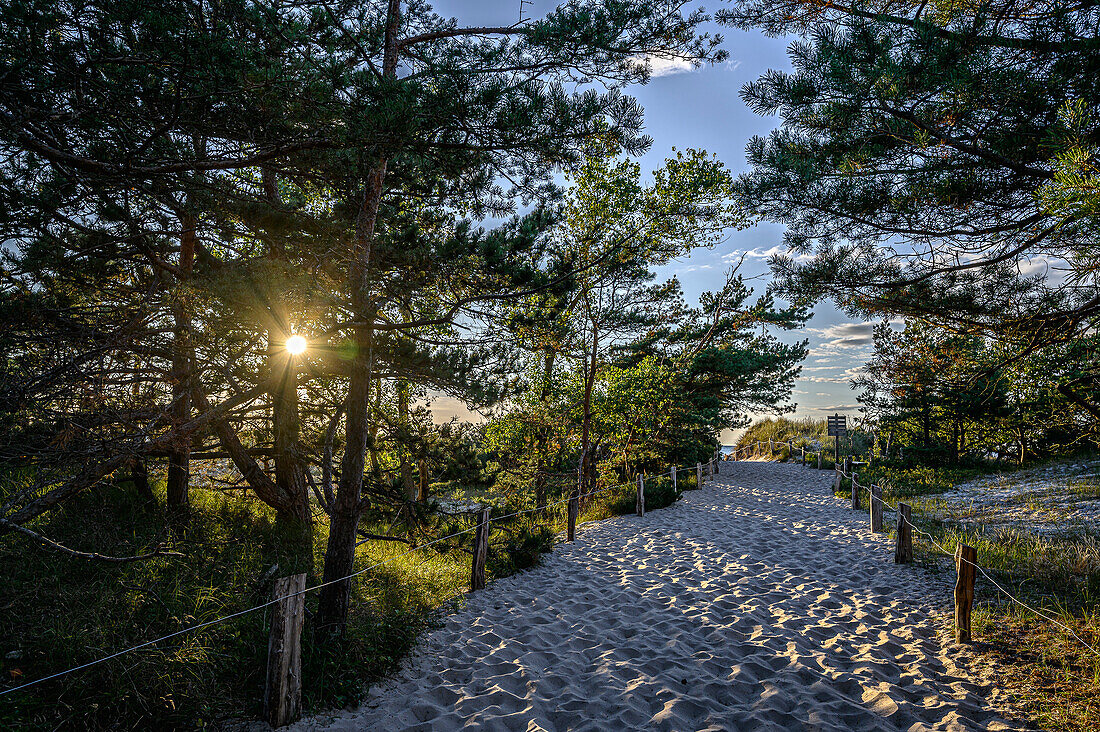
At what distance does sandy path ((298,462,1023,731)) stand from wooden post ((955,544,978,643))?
0.22 meters

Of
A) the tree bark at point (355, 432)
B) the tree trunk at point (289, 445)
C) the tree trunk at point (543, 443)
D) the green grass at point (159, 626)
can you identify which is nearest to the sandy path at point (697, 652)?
the green grass at point (159, 626)

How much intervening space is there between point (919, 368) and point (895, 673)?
5062 mm

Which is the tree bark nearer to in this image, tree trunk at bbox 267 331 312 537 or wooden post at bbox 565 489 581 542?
tree trunk at bbox 267 331 312 537

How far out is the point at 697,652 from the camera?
4582mm

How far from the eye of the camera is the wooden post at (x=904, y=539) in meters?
7.09

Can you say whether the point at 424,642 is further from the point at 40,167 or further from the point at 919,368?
the point at 919,368

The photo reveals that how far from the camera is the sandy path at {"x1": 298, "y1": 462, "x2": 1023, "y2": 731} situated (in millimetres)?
3561

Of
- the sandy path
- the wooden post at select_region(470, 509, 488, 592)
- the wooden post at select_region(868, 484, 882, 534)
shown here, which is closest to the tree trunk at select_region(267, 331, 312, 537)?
the wooden post at select_region(470, 509, 488, 592)

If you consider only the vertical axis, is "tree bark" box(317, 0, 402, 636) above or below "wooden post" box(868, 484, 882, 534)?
above

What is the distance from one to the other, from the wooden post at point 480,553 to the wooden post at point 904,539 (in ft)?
20.0

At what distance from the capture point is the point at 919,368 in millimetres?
7461

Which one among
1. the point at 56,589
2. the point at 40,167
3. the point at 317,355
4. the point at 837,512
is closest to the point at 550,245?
the point at 317,355

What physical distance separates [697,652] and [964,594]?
2.59 m

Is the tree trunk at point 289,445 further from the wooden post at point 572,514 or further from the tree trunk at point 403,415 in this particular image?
the wooden post at point 572,514
